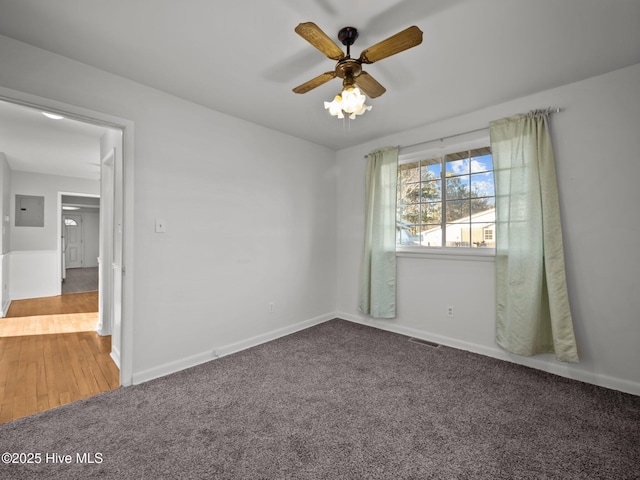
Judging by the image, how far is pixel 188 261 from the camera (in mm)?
2797

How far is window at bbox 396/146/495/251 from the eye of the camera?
10.3 ft

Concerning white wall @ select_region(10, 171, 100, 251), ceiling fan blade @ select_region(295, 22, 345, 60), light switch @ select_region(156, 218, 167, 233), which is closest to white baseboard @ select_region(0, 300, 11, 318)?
white wall @ select_region(10, 171, 100, 251)

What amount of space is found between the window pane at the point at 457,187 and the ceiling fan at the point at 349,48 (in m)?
1.70

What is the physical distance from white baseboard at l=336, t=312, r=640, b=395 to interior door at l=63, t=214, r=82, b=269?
11646 millimetres

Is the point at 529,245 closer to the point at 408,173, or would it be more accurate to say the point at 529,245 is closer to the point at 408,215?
the point at 408,215

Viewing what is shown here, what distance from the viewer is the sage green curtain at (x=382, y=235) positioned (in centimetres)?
367

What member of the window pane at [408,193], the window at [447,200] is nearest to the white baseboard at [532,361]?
the window at [447,200]

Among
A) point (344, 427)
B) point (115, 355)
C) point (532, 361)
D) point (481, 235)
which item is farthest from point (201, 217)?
point (532, 361)

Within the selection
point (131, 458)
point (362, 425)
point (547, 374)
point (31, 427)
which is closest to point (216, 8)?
point (131, 458)

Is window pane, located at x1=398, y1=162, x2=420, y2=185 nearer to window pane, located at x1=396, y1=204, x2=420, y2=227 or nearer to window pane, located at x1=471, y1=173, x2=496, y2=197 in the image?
window pane, located at x1=396, y1=204, x2=420, y2=227

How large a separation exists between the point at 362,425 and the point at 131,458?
4.43 feet

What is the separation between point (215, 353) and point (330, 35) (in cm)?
291

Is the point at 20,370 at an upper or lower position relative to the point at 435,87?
lower

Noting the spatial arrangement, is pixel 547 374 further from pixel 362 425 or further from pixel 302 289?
pixel 302 289
